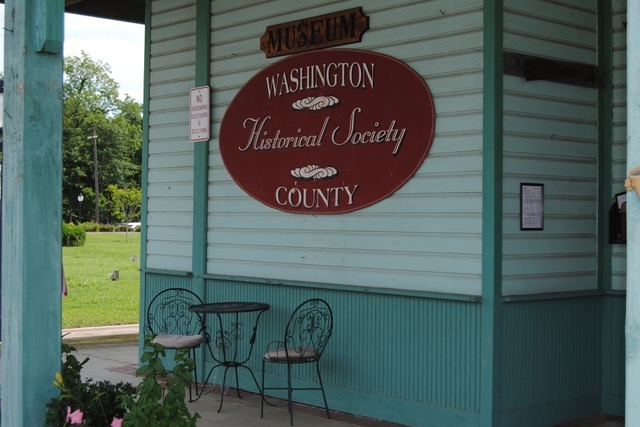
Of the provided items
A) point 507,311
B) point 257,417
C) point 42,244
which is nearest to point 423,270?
point 507,311

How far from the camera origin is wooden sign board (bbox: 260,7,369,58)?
6691mm

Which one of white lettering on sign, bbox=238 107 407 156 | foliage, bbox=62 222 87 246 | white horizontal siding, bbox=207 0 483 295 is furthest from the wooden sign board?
foliage, bbox=62 222 87 246

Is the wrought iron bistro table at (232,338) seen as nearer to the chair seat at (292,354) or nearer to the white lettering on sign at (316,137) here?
the chair seat at (292,354)

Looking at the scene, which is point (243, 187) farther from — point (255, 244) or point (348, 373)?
point (348, 373)

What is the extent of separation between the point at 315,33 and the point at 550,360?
10.1ft

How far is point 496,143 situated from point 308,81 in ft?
6.22

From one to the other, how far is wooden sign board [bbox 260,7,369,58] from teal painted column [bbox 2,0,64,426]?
279 cm

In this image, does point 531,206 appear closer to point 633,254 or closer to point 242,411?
point 242,411

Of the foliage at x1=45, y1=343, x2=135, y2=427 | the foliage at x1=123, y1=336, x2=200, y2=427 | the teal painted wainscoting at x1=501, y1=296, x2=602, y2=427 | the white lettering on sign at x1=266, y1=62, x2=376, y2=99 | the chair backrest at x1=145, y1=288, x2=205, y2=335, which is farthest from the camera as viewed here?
Result: the chair backrest at x1=145, y1=288, x2=205, y2=335

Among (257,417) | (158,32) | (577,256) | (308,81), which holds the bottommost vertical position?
(257,417)

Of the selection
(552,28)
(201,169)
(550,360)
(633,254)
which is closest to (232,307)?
(201,169)

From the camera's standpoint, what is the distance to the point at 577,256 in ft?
21.0

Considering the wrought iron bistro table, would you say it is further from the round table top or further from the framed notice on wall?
the framed notice on wall

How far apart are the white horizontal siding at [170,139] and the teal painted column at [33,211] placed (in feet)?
12.1
